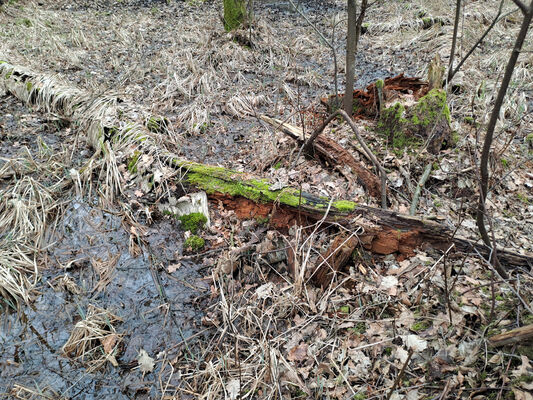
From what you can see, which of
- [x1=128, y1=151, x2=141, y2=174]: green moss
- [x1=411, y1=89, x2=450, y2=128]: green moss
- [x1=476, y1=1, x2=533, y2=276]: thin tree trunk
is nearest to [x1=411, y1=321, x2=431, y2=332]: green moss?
[x1=476, y1=1, x2=533, y2=276]: thin tree trunk

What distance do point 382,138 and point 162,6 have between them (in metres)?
10.4

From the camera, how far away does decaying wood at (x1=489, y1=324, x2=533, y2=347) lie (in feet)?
6.69

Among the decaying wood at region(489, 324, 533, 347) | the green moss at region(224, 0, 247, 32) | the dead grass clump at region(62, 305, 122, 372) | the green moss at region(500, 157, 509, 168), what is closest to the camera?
the decaying wood at region(489, 324, 533, 347)

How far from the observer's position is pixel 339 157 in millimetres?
4188

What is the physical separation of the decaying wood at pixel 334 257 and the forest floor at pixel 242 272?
7 centimetres

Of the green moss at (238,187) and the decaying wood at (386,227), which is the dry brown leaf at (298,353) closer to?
the decaying wood at (386,227)

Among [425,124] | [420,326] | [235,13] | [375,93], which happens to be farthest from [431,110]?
[235,13]

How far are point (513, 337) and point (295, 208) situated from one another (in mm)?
1959

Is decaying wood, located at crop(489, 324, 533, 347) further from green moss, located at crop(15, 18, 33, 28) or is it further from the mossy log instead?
green moss, located at crop(15, 18, 33, 28)

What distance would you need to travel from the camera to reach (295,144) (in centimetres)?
471

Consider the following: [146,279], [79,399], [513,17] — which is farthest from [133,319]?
[513,17]

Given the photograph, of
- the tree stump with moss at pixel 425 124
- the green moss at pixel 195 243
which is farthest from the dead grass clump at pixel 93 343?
the tree stump with moss at pixel 425 124

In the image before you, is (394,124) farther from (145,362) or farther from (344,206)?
(145,362)

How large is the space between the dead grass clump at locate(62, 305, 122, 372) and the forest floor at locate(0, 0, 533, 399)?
0.02 meters
